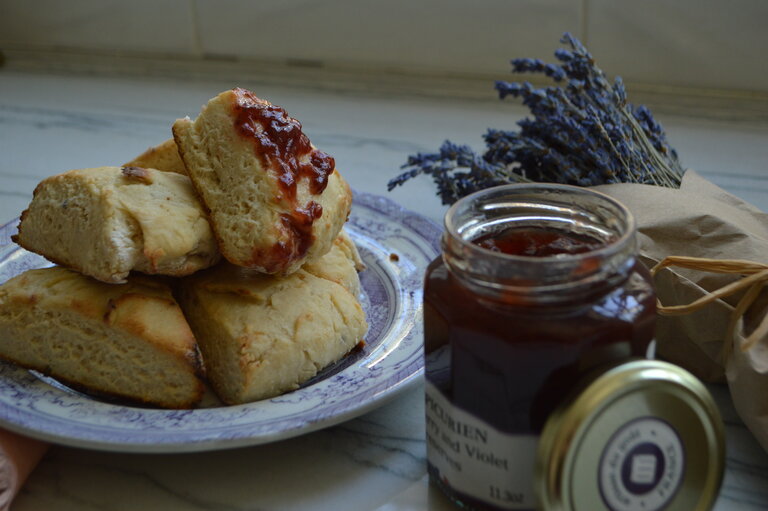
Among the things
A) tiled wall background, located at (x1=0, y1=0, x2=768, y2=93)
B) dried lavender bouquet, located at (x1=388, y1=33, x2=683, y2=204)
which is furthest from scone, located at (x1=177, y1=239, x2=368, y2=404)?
tiled wall background, located at (x1=0, y1=0, x2=768, y2=93)

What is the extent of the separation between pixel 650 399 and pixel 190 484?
539 millimetres

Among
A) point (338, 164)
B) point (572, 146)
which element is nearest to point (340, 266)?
point (572, 146)

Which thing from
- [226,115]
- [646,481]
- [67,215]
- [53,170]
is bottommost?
[53,170]

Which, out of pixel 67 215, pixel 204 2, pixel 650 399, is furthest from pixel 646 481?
pixel 204 2

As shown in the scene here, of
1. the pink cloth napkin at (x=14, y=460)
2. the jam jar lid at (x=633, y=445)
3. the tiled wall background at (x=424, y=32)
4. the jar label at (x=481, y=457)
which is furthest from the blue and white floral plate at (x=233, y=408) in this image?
the tiled wall background at (x=424, y=32)

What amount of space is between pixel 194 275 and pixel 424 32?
136 centimetres

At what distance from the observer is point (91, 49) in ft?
9.23

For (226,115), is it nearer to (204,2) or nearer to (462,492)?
(462,492)

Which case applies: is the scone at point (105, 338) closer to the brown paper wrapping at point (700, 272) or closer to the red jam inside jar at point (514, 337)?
the red jam inside jar at point (514, 337)

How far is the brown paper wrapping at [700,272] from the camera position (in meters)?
1.06

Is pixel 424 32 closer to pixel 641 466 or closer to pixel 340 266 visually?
pixel 340 266

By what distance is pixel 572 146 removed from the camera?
1.43m

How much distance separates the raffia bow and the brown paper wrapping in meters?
0.01

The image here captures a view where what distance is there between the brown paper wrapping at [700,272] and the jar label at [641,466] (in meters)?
0.22
